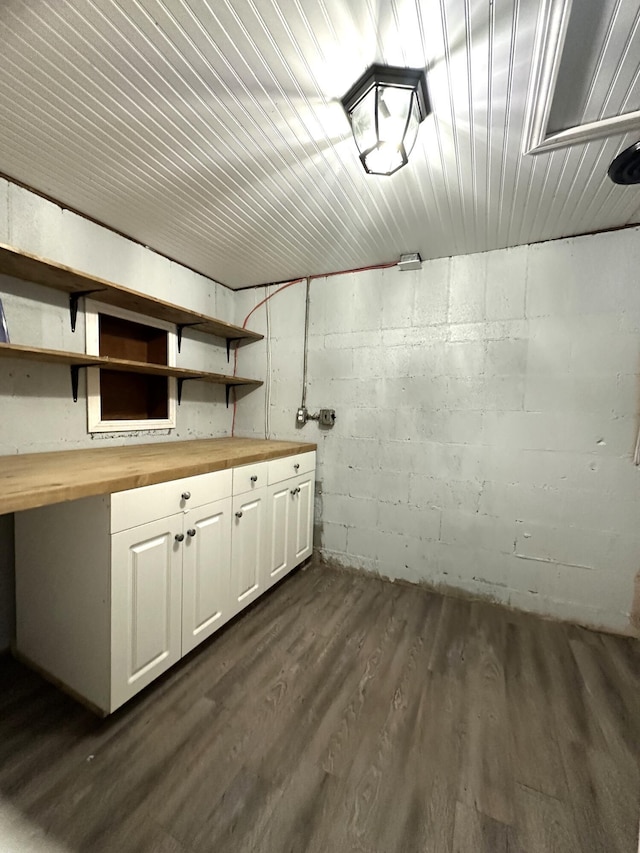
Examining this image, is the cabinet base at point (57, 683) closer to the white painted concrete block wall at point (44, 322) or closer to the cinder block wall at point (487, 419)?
the white painted concrete block wall at point (44, 322)

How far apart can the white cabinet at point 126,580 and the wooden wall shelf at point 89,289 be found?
3.19ft

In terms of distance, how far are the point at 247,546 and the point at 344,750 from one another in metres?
0.94

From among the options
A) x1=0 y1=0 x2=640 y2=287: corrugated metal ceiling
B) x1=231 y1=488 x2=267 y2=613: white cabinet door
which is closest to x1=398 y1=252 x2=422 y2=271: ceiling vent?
x1=0 y1=0 x2=640 y2=287: corrugated metal ceiling

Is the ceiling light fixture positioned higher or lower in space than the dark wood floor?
higher

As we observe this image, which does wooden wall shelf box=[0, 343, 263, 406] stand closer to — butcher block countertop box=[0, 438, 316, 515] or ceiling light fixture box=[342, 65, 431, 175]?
butcher block countertop box=[0, 438, 316, 515]

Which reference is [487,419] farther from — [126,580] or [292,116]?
[126,580]

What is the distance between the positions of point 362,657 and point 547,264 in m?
2.34

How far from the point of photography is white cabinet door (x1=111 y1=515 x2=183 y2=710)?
1.16 metres

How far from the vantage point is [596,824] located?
0.94 m

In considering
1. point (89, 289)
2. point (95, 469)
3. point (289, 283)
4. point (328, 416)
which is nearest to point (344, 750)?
point (95, 469)

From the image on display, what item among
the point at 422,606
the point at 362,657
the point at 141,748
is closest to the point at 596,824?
the point at 362,657

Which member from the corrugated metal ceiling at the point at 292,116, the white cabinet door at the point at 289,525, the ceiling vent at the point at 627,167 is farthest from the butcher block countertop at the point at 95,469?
the ceiling vent at the point at 627,167

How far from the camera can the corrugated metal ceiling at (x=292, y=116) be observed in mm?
847

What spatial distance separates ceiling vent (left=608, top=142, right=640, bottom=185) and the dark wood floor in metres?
2.11
